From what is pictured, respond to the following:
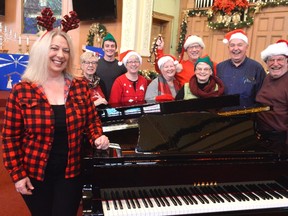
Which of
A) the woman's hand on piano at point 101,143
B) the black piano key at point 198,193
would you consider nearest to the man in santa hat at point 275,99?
the black piano key at point 198,193

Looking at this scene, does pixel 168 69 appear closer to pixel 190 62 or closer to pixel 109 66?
pixel 190 62

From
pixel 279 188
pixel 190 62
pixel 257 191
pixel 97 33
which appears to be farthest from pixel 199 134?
pixel 97 33

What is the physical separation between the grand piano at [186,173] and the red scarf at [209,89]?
588mm

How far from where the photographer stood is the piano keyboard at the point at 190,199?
145cm

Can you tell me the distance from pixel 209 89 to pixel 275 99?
58 centimetres

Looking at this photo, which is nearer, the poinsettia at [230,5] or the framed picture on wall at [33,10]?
the poinsettia at [230,5]

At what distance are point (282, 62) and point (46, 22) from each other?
6.37 feet

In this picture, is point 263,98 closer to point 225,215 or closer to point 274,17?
point 225,215

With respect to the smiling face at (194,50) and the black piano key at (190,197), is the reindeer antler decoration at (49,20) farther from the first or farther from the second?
the smiling face at (194,50)

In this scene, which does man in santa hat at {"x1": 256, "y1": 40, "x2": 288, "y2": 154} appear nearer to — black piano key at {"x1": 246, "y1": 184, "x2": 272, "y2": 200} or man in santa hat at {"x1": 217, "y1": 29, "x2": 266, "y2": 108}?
man in santa hat at {"x1": 217, "y1": 29, "x2": 266, "y2": 108}

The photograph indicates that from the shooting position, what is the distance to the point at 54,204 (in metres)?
1.63

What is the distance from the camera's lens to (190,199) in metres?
1.55

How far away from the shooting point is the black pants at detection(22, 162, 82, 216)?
160cm

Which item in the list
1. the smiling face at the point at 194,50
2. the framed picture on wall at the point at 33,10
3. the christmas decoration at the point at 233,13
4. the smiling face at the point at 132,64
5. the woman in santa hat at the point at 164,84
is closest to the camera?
the woman in santa hat at the point at 164,84
